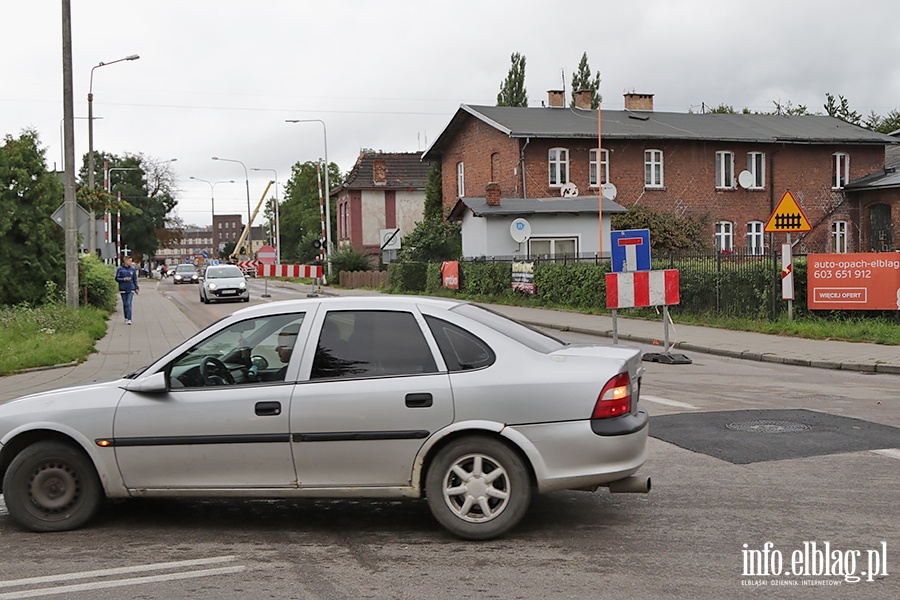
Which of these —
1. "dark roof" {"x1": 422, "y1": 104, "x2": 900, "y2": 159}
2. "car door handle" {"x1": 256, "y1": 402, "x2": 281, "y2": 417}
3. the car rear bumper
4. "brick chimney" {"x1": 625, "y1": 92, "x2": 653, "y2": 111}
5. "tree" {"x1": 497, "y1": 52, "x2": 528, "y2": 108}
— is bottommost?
the car rear bumper

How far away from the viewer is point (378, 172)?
72000 mm

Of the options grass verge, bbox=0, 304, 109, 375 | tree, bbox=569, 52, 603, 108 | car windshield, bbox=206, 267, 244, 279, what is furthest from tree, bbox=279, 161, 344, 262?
grass verge, bbox=0, 304, 109, 375

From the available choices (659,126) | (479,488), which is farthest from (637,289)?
(659,126)

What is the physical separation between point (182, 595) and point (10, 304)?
2533 centimetres

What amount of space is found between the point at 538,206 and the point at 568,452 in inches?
1393

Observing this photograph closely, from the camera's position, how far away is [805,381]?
45.8 feet

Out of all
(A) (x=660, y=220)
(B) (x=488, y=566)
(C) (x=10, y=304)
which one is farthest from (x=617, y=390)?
(A) (x=660, y=220)

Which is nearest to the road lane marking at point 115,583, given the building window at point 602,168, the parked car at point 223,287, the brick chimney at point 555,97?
the parked car at point 223,287

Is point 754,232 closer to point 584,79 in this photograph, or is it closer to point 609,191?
point 609,191

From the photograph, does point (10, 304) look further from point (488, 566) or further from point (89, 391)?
point (488, 566)

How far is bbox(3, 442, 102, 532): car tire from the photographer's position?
6.21 meters

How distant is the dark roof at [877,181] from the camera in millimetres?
45312

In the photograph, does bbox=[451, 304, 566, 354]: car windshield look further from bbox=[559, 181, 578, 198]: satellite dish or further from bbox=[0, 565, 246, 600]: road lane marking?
bbox=[559, 181, 578, 198]: satellite dish

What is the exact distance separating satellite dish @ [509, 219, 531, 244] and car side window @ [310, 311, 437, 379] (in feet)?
103
